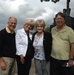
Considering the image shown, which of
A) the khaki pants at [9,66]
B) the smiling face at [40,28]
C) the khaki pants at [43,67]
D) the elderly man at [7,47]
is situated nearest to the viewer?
the elderly man at [7,47]

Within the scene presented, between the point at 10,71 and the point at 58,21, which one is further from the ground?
the point at 58,21

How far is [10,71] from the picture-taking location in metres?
5.98

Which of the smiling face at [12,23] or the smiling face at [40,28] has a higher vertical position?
the smiling face at [12,23]

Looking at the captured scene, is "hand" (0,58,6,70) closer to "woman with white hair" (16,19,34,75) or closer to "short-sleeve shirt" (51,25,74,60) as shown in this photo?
"woman with white hair" (16,19,34,75)

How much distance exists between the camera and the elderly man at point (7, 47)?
→ 5770mm

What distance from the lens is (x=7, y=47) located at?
581 cm

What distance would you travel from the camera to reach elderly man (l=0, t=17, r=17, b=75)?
5770 mm

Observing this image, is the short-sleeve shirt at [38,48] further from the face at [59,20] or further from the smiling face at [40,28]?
the face at [59,20]

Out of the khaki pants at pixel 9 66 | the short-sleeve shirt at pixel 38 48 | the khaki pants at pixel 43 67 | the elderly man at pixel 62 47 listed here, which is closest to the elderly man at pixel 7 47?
the khaki pants at pixel 9 66

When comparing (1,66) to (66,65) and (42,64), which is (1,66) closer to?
(42,64)

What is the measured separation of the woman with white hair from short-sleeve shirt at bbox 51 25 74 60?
47 cm

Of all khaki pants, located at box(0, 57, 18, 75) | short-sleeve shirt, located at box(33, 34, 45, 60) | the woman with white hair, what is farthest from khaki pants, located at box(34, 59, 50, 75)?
khaki pants, located at box(0, 57, 18, 75)

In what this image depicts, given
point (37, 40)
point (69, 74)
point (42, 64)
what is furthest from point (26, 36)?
point (69, 74)

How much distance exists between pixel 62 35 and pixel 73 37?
0.22 m
